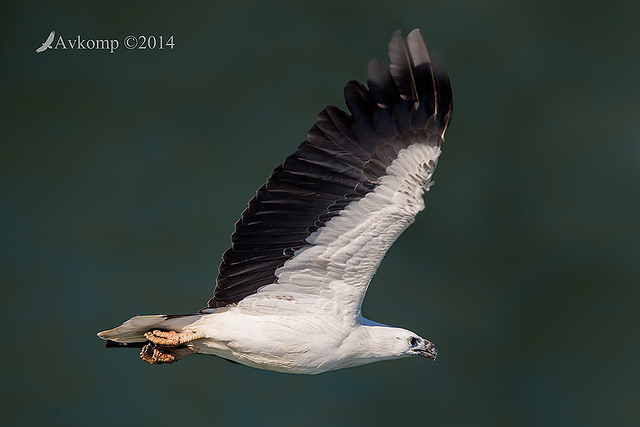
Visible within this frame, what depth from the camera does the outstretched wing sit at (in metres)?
9.66

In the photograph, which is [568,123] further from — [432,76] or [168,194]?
[432,76]

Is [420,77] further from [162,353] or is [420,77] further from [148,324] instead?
[162,353]

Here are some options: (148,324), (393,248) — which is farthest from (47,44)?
(148,324)

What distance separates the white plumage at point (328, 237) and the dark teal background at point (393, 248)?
8.51 metres

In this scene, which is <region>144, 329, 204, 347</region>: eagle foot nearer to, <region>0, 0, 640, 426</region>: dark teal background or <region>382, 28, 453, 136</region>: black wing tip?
<region>382, 28, 453, 136</region>: black wing tip

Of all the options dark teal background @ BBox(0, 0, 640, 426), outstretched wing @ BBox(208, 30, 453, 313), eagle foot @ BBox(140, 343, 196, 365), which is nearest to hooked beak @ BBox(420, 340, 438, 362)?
outstretched wing @ BBox(208, 30, 453, 313)

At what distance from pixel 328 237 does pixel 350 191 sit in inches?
19.4

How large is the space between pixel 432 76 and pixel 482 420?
12355mm

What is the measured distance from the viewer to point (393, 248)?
20.5 metres

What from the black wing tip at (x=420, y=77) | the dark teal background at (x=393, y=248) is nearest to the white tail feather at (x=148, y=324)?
the black wing tip at (x=420, y=77)

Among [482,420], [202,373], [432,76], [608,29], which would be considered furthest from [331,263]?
[608,29]

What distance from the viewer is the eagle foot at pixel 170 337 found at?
392 inches

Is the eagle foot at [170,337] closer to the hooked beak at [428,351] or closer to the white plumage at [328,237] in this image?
the white plumage at [328,237]

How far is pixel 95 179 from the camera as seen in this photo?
21469 mm
